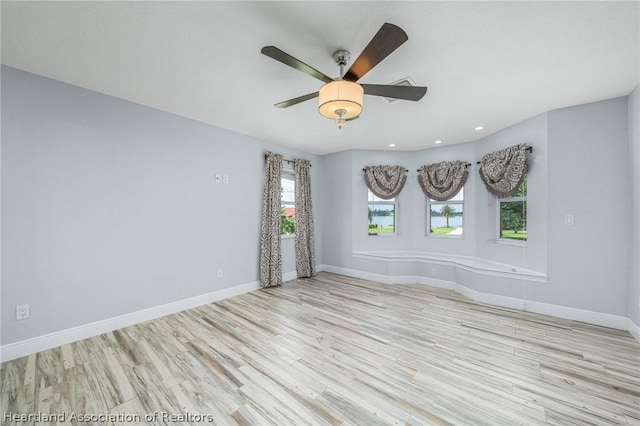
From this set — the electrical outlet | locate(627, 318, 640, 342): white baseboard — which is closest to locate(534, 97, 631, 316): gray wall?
locate(627, 318, 640, 342): white baseboard

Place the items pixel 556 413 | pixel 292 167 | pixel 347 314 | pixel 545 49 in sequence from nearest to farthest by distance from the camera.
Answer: pixel 556 413
pixel 545 49
pixel 347 314
pixel 292 167

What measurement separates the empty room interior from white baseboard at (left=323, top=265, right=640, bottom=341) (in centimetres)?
2

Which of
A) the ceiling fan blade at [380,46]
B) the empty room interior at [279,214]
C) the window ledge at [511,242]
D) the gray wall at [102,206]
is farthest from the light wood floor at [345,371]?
the ceiling fan blade at [380,46]

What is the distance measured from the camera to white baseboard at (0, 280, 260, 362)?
7.36 feet

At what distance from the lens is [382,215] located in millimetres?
5363

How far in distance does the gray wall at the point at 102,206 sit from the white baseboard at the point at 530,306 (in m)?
3.21

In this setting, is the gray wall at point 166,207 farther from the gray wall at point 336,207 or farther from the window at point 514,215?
the gray wall at point 336,207

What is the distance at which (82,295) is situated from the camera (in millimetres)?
2602

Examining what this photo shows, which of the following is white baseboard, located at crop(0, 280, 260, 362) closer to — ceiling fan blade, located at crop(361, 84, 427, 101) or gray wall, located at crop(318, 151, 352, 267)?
gray wall, located at crop(318, 151, 352, 267)

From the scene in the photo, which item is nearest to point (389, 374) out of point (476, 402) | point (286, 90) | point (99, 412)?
point (476, 402)

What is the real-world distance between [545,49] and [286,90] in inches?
87.6

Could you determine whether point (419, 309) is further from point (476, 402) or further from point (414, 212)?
point (414, 212)

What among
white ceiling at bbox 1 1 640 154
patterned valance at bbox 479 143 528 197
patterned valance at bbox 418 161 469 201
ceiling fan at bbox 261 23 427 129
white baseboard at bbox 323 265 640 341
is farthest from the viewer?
patterned valance at bbox 418 161 469 201

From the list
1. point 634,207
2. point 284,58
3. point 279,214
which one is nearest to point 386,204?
point 279,214
